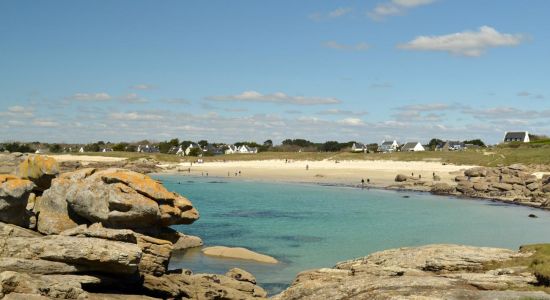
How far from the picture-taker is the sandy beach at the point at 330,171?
102938 millimetres

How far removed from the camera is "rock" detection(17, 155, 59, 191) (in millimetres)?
24703

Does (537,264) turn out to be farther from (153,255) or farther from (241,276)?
(153,255)

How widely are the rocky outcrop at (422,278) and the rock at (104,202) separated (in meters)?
8.23

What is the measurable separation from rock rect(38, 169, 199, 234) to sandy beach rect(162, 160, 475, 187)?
72528 millimetres

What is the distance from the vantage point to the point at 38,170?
24891 millimetres

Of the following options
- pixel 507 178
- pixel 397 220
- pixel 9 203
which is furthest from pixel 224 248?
pixel 507 178

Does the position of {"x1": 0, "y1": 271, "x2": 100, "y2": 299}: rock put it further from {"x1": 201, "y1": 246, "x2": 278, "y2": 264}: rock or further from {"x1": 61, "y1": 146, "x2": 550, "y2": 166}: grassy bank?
{"x1": 61, "y1": 146, "x2": 550, "y2": 166}: grassy bank

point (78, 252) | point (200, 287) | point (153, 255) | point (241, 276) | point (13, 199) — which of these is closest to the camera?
point (78, 252)

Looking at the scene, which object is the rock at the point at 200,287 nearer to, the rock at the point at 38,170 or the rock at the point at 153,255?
the rock at the point at 153,255

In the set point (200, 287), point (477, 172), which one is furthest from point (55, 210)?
Result: point (477, 172)

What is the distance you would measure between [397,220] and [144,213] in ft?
118

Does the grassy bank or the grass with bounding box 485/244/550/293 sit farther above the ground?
the grassy bank

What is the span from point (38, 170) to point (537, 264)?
852 inches

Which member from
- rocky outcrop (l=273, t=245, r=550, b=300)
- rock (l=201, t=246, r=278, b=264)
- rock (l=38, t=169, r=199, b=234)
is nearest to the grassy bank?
rock (l=201, t=246, r=278, b=264)
